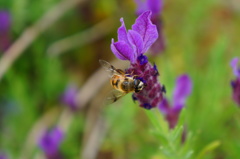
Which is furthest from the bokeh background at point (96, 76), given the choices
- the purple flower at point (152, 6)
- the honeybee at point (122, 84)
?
the honeybee at point (122, 84)

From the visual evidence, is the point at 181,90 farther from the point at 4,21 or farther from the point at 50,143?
the point at 4,21

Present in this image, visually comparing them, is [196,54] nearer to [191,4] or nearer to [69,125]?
[191,4]

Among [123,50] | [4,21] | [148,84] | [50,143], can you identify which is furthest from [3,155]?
[123,50]

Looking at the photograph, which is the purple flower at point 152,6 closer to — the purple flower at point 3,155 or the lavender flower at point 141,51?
the lavender flower at point 141,51

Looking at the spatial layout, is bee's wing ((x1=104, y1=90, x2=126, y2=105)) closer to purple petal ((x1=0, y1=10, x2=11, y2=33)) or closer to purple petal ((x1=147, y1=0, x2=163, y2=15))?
purple petal ((x1=147, y1=0, x2=163, y2=15))

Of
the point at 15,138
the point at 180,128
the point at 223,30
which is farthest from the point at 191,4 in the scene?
the point at 180,128

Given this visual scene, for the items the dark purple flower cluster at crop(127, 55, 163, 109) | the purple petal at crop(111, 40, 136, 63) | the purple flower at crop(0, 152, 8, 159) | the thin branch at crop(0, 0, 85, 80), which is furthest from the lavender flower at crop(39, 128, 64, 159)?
the purple petal at crop(111, 40, 136, 63)
